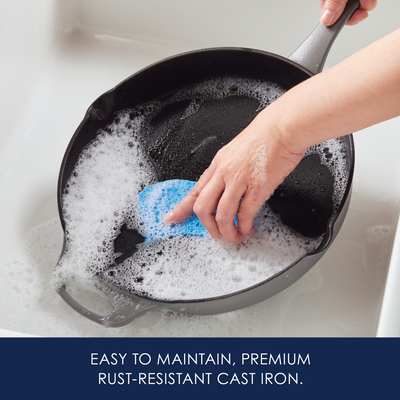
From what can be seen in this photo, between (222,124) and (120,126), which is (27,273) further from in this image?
(222,124)

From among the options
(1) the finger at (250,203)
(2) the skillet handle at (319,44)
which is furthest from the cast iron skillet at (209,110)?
(1) the finger at (250,203)

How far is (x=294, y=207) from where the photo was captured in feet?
2.33

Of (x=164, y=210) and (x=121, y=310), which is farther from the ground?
(x=164, y=210)

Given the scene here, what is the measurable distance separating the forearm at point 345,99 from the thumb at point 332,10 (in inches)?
9.5

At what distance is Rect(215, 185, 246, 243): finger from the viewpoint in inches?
23.3

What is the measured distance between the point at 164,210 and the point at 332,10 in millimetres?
450

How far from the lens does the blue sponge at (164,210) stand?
708 mm

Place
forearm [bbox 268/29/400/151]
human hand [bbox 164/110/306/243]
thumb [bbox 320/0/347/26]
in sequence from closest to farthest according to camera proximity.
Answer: forearm [bbox 268/29/400/151]
human hand [bbox 164/110/306/243]
thumb [bbox 320/0/347/26]

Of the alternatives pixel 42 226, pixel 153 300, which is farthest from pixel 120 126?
pixel 153 300

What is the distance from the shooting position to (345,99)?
0.46m

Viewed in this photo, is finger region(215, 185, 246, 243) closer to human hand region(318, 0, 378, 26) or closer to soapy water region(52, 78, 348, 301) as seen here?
soapy water region(52, 78, 348, 301)

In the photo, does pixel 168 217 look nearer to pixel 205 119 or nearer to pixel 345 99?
pixel 205 119

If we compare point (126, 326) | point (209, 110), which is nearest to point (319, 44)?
point (209, 110)

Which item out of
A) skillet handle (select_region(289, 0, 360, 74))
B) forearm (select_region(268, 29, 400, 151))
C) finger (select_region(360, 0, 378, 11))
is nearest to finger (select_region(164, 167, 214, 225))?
forearm (select_region(268, 29, 400, 151))
